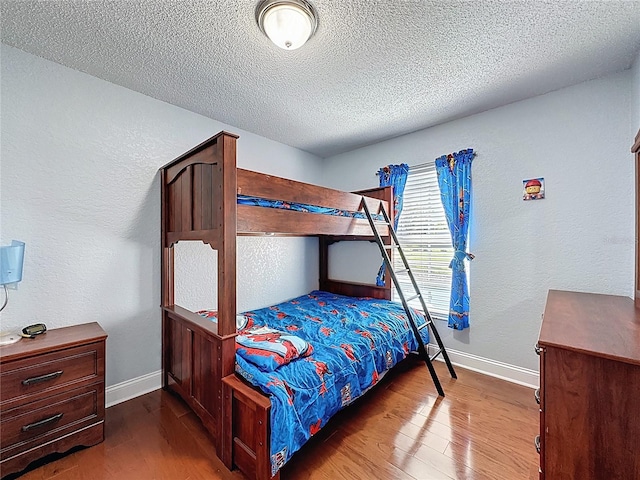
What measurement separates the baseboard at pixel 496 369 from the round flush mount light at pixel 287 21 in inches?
124

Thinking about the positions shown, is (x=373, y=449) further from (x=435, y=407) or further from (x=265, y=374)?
(x=265, y=374)

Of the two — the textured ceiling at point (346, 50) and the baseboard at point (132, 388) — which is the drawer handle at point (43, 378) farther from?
the textured ceiling at point (346, 50)

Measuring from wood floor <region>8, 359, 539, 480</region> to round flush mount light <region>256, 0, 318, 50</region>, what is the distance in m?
2.55

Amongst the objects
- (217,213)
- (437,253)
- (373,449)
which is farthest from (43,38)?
(437,253)

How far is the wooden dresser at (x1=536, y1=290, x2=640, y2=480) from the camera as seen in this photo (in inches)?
37.5

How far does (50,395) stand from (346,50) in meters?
2.91

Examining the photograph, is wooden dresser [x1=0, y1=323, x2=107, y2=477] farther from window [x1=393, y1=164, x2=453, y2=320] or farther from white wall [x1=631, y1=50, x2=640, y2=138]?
white wall [x1=631, y1=50, x2=640, y2=138]

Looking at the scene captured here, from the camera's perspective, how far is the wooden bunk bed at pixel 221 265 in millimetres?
1567

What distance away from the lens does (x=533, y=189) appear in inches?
97.4

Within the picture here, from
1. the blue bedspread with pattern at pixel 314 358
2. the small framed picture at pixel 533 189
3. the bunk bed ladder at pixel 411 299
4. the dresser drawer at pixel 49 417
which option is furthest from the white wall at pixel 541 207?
the dresser drawer at pixel 49 417

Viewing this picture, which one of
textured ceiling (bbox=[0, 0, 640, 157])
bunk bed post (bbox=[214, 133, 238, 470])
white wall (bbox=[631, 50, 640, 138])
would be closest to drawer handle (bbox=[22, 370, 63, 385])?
bunk bed post (bbox=[214, 133, 238, 470])

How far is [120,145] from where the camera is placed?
7.70 feet

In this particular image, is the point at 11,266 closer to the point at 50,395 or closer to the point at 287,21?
the point at 50,395

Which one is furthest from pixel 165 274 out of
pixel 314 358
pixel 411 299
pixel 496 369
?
pixel 496 369
